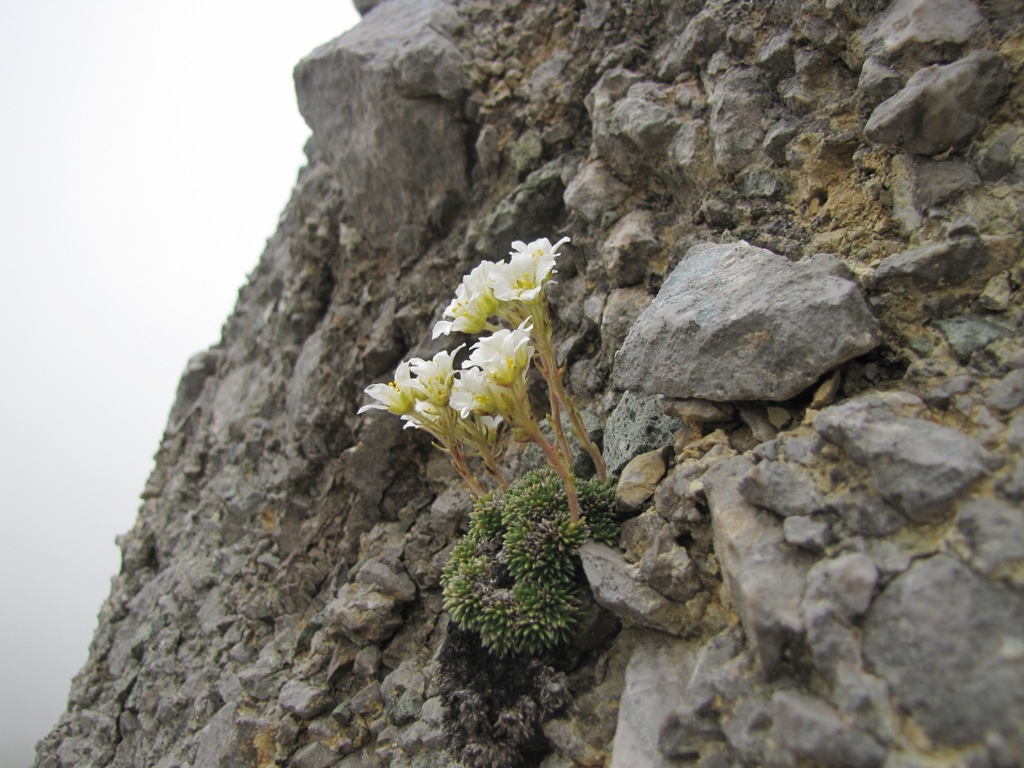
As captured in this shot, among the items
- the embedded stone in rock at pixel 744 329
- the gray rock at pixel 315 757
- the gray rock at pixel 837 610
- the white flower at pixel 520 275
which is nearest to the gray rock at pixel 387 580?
the gray rock at pixel 315 757

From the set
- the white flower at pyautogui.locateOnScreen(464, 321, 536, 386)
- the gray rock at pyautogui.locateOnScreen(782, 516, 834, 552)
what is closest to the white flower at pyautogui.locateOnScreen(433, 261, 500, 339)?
the white flower at pyautogui.locateOnScreen(464, 321, 536, 386)

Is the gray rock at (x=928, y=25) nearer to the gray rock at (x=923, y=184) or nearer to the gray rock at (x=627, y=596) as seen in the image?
the gray rock at (x=923, y=184)

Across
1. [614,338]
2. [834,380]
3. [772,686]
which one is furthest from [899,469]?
[614,338]

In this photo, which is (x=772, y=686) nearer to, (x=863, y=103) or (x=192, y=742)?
(x=863, y=103)

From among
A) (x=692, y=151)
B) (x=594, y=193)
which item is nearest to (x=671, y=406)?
(x=692, y=151)

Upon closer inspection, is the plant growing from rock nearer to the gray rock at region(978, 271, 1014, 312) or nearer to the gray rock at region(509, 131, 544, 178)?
the gray rock at region(978, 271, 1014, 312)

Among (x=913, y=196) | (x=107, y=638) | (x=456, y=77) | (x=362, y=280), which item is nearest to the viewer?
(x=913, y=196)
